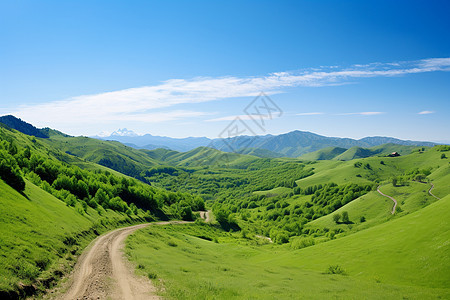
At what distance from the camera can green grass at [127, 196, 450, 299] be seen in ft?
98.0

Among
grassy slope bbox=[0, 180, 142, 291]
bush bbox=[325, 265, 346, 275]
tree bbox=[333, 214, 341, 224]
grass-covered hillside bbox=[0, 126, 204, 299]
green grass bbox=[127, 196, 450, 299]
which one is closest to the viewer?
grassy slope bbox=[0, 180, 142, 291]

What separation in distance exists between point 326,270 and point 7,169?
219ft

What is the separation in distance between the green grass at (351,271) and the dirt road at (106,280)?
1.98 meters

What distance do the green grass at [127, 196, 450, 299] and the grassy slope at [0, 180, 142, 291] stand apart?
1027 cm

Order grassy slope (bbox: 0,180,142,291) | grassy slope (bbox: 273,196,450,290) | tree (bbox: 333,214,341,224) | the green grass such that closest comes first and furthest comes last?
grassy slope (bbox: 0,180,142,291), the green grass, grassy slope (bbox: 273,196,450,290), tree (bbox: 333,214,341,224)

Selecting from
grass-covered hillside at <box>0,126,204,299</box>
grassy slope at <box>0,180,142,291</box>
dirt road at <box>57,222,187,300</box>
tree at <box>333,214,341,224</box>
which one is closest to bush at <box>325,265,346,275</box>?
dirt road at <box>57,222,187,300</box>

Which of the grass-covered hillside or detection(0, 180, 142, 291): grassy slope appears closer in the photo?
detection(0, 180, 142, 291): grassy slope

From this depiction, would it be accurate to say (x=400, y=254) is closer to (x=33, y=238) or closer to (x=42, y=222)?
(x=33, y=238)

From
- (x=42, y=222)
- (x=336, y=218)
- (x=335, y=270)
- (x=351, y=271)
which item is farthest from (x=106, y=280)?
(x=336, y=218)

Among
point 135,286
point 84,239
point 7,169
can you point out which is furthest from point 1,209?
point 135,286

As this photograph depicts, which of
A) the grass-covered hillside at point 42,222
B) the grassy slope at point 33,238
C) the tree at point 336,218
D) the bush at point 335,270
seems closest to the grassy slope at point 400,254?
the bush at point 335,270

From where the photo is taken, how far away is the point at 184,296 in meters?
26.0

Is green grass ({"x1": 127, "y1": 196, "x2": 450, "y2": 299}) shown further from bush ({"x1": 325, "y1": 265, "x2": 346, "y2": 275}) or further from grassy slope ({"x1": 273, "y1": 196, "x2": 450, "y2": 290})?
bush ({"x1": 325, "y1": 265, "x2": 346, "y2": 275})

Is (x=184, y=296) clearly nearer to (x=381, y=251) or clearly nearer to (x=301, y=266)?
(x=301, y=266)
